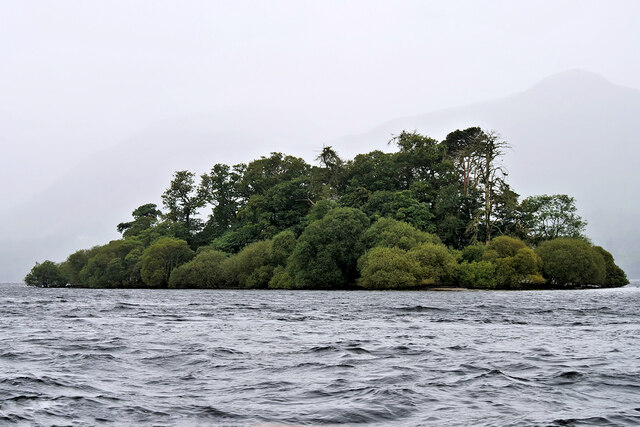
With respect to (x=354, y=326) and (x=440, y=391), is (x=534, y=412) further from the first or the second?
(x=354, y=326)

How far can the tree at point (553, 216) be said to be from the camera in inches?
3590

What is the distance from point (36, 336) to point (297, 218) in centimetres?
8312

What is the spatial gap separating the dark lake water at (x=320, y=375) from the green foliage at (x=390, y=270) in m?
47.1

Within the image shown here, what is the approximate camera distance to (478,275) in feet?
241

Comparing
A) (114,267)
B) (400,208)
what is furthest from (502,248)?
(114,267)

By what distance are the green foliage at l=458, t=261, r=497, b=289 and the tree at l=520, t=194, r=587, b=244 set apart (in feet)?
69.5

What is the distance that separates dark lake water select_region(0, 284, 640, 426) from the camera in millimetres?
8703

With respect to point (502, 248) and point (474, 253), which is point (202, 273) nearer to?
point (474, 253)

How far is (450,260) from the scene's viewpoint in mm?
73062

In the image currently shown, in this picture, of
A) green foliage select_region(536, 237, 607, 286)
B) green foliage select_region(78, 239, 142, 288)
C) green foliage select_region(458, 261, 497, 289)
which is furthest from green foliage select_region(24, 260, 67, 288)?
green foliage select_region(536, 237, 607, 286)

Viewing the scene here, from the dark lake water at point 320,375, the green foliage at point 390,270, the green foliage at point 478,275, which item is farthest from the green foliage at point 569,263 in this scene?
the dark lake water at point 320,375

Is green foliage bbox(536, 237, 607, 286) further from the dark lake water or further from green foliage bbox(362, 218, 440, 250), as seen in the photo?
the dark lake water

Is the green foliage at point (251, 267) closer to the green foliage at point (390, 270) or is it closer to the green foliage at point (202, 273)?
the green foliage at point (202, 273)

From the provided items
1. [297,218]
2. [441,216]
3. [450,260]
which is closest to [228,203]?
[297,218]
